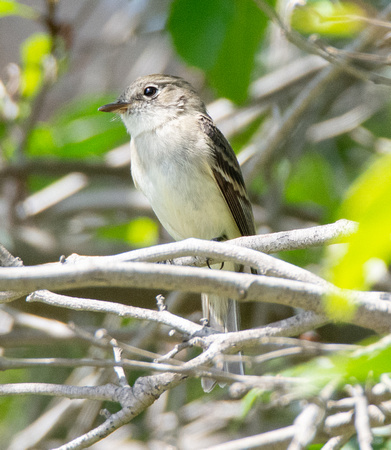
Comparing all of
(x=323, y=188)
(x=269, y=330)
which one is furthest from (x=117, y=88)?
(x=269, y=330)

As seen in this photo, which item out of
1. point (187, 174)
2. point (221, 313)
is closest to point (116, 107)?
point (187, 174)

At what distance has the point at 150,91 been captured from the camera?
4.48 m

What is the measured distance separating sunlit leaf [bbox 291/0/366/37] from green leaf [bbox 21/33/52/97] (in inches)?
82.4

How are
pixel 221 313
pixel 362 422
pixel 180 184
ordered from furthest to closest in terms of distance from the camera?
pixel 221 313 < pixel 180 184 < pixel 362 422

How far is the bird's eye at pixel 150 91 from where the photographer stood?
14.6ft

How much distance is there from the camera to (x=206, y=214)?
399 cm

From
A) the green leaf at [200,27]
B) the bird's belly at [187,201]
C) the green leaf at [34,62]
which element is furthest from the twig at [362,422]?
the green leaf at [34,62]

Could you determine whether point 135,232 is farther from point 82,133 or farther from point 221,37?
point 221,37

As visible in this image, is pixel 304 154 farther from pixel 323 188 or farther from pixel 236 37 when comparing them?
pixel 236 37

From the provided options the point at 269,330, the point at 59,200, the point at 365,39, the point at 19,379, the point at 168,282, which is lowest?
the point at 19,379

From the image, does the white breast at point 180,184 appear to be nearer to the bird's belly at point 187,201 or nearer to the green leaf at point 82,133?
the bird's belly at point 187,201

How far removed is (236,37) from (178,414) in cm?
251

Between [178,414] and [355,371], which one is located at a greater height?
[355,371]

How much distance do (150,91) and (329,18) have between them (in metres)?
2.14
